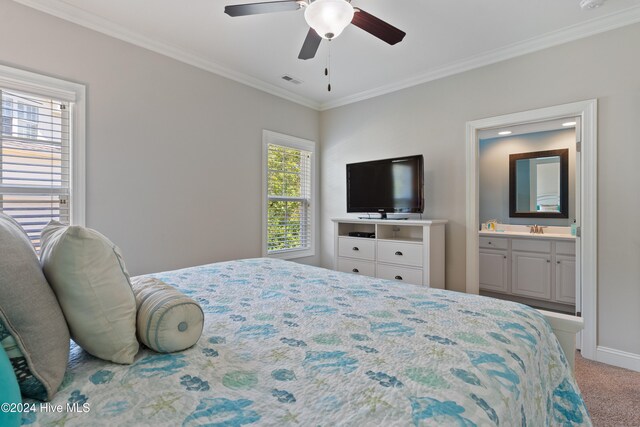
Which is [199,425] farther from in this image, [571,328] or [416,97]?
[416,97]

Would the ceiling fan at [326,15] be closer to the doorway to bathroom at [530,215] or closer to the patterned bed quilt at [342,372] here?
the patterned bed quilt at [342,372]

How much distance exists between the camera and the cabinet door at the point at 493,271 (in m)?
4.07

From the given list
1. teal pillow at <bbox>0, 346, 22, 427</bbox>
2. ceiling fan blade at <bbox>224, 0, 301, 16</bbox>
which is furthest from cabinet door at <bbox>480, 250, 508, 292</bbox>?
teal pillow at <bbox>0, 346, 22, 427</bbox>

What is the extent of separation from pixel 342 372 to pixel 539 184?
182 inches

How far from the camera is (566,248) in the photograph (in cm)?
359

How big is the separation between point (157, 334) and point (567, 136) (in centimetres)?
508

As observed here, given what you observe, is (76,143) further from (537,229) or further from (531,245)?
(537,229)

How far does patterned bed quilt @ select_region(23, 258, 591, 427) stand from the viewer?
691mm

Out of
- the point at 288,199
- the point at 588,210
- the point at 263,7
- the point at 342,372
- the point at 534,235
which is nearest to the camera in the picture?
the point at 342,372

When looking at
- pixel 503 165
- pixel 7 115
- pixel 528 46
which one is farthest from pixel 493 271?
pixel 7 115

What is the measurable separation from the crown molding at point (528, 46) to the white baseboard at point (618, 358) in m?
2.58

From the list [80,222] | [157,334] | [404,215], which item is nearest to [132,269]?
[80,222]

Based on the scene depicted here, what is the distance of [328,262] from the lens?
4434mm

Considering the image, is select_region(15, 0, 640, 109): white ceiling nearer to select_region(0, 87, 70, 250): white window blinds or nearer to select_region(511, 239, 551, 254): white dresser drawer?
select_region(0, 87, 70, 250): white window blinds
